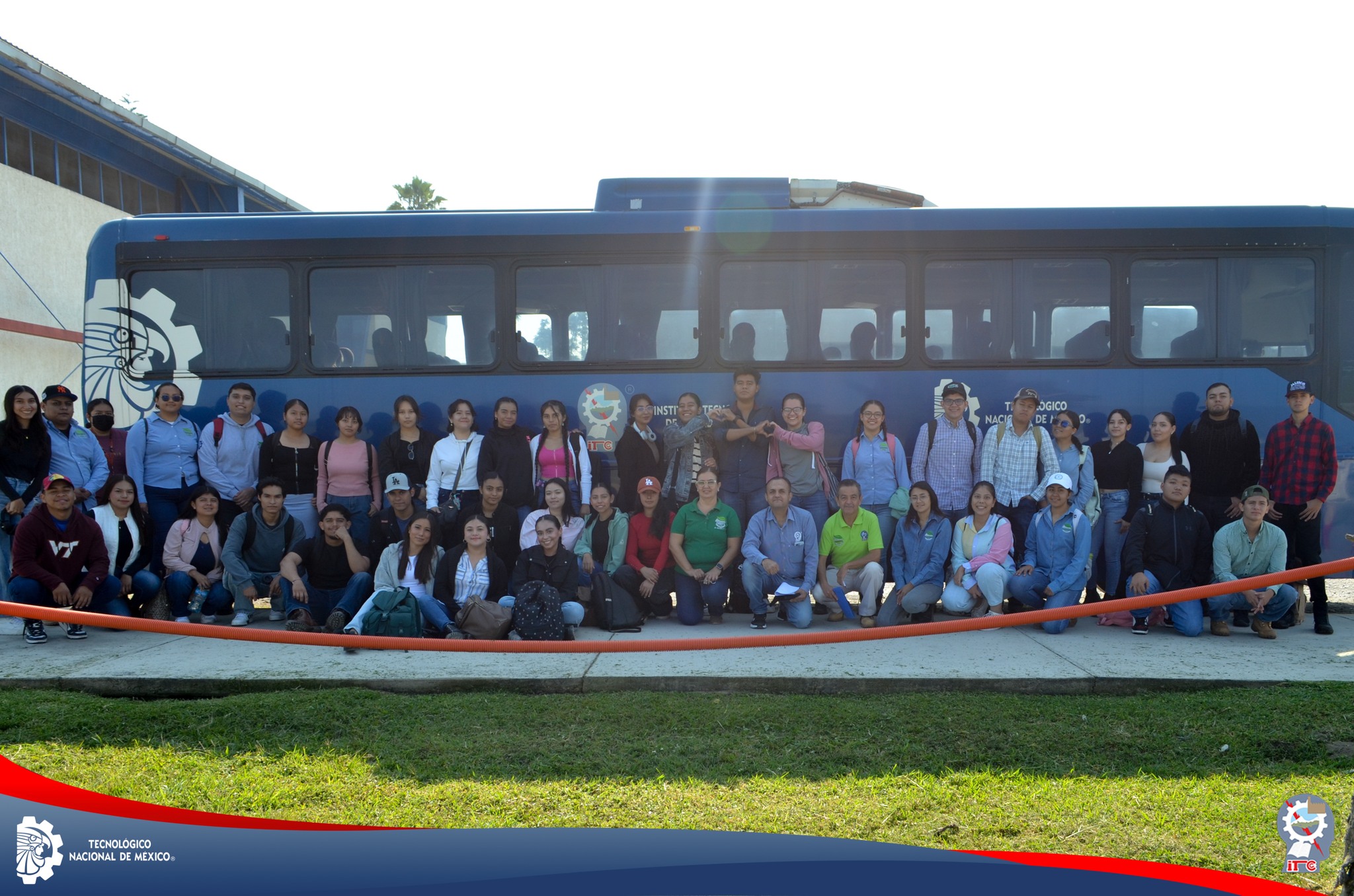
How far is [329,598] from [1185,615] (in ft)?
22.3

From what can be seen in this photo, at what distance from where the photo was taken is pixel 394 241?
853 cm

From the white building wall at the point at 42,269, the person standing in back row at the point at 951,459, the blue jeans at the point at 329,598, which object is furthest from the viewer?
the white building wall at the point at 42,269

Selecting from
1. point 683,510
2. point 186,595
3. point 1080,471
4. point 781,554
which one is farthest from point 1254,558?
point 186,595

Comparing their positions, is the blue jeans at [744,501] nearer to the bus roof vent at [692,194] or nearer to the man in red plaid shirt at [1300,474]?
the bus roof vent at [692,194]

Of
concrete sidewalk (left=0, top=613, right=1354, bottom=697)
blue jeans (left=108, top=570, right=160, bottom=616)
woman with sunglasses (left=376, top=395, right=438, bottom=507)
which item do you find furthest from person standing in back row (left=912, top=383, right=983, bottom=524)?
blue jeans (left=108, top=570, right=160, bottom=616)

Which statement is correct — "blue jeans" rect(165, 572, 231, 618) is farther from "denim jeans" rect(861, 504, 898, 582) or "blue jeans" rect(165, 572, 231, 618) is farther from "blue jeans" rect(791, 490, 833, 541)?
"denim jeans" rect(861, 504, 898, 582)

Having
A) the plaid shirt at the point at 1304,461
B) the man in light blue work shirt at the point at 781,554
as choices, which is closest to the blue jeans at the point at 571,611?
the man in light blue work shirt at the point at 781,554

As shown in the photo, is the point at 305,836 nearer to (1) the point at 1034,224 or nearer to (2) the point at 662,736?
(2) the point at 662,736

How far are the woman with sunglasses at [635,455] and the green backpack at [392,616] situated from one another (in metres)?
1.98

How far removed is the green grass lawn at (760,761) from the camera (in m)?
3.97

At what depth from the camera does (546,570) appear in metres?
7.64

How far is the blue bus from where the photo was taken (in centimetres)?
830

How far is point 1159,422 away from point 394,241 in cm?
665

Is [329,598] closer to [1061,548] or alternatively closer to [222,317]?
[222,317]
